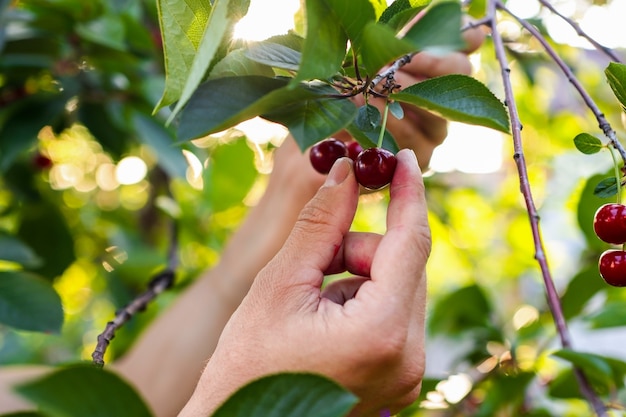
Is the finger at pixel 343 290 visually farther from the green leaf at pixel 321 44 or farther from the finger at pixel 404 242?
the green leaf at pixel 321 44

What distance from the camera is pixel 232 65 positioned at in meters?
0.53

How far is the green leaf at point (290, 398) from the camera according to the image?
1.34ft

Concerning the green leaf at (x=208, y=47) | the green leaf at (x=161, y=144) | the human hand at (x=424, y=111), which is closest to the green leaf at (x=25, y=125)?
the green leaf at (x=161, y=144)

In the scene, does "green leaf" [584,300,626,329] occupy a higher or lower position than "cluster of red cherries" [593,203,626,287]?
lower

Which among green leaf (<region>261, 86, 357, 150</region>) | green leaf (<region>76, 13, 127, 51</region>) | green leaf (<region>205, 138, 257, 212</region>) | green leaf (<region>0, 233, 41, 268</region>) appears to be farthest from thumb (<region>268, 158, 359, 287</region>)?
green leaf (<region>205, 138, 257, 212</region>)

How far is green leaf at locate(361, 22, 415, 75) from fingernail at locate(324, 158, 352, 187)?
136 mm

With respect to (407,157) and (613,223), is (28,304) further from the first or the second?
(613,223)

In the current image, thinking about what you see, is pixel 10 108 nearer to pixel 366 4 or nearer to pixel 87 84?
pixel 87 84

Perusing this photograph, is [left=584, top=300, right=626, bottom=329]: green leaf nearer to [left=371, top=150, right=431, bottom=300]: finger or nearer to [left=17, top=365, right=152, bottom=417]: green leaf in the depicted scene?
[left=371, top=150, right=431, bottom=300]: finger

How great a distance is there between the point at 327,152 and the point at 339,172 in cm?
14

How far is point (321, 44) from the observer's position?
0.47m

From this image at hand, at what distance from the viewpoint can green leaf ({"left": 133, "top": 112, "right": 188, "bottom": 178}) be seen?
1.34m

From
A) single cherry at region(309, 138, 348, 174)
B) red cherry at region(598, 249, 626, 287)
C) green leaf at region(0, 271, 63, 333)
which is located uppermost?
red cherry at region(598, 249, 626, 287)

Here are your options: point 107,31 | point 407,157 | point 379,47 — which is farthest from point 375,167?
point 107,31
